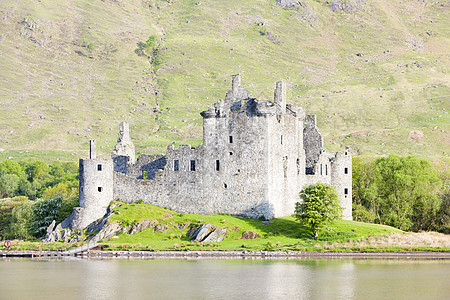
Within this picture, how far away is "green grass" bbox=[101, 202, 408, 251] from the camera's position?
9000 centimetres

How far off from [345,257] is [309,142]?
1102 inches

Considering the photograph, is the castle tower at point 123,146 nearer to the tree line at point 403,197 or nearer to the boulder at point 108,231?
the boulder at point 108,231

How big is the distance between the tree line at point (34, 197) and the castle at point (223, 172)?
244 inches

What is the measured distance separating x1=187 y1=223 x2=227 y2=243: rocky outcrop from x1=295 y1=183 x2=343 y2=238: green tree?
9.65 m

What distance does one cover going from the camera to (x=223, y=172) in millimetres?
100000

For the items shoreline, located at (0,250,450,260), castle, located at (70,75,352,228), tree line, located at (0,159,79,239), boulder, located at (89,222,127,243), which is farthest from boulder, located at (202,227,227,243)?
tree line, located at (0,159,79,239)

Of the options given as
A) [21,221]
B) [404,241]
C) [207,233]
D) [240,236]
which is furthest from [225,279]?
[21,221]

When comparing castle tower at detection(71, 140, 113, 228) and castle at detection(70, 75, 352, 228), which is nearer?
castle at detection(70, 75, 352, 228)

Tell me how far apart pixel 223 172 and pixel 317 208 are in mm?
13336

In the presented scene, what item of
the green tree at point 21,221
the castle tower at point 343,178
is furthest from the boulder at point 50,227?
the castle tower at point 343,178

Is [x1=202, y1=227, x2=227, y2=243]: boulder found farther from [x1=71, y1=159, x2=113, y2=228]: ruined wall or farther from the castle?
[x1=71, y1=159, x2=113, y2=228]: ruined wall

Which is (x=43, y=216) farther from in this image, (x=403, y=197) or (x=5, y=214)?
(x=403, y=197)

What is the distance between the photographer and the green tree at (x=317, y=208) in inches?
3671

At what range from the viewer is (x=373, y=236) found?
9381 centimetres
